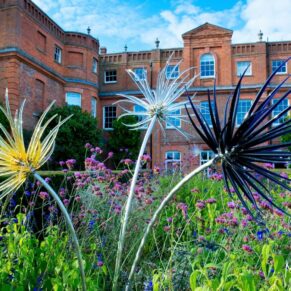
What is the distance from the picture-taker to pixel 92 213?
3.20 metres

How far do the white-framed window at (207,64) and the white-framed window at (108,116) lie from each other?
21.5 ft

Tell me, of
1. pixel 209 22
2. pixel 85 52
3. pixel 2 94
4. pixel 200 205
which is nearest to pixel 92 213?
pixel 200 205

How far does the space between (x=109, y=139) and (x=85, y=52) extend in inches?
225

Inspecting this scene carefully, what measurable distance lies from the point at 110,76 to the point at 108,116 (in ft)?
9.73

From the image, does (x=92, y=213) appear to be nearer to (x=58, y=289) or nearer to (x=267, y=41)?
(x=58, y=289)

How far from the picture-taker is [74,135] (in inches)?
685

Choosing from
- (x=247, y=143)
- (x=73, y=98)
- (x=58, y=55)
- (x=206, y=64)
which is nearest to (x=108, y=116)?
(x=73, y=98)

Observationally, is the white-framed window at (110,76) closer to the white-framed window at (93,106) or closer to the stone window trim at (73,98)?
the white-framed window at (93,106)

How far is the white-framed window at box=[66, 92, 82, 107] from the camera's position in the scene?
68.2ft

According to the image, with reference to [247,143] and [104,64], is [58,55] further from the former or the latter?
[247,143]

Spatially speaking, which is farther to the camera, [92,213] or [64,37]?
[64,37]

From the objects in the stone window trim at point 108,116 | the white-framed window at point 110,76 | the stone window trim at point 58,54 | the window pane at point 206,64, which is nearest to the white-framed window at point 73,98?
the stone window trim at point 58,54

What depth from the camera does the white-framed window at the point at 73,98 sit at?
20.8m

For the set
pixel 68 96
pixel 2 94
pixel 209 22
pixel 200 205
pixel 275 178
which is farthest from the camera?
pixel 209 22
